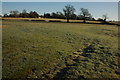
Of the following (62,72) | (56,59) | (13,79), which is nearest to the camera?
(13,79)

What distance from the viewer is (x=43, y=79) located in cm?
827

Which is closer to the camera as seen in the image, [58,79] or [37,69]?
[58,79]

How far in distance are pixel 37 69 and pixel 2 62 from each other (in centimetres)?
386

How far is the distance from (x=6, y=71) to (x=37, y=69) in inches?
101

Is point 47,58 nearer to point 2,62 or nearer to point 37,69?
point 37,69

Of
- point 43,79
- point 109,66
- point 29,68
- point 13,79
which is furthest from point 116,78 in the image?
point 13,79

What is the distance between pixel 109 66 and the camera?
10.5m

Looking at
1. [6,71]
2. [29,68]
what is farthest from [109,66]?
[6,71]

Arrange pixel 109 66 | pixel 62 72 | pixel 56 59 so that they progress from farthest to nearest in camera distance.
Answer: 1. pixel 56 59
2. pixel 109 66
3. pixel 62 72

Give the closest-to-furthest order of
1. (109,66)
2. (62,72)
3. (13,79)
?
1. (13,79)
2. (62,72)
3. (109,66)

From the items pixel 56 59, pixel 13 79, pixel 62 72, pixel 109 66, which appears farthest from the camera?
pixel 56 59

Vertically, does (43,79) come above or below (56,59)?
below

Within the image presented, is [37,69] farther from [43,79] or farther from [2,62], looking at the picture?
[2,62]

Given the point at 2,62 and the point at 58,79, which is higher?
the point at 2,62
